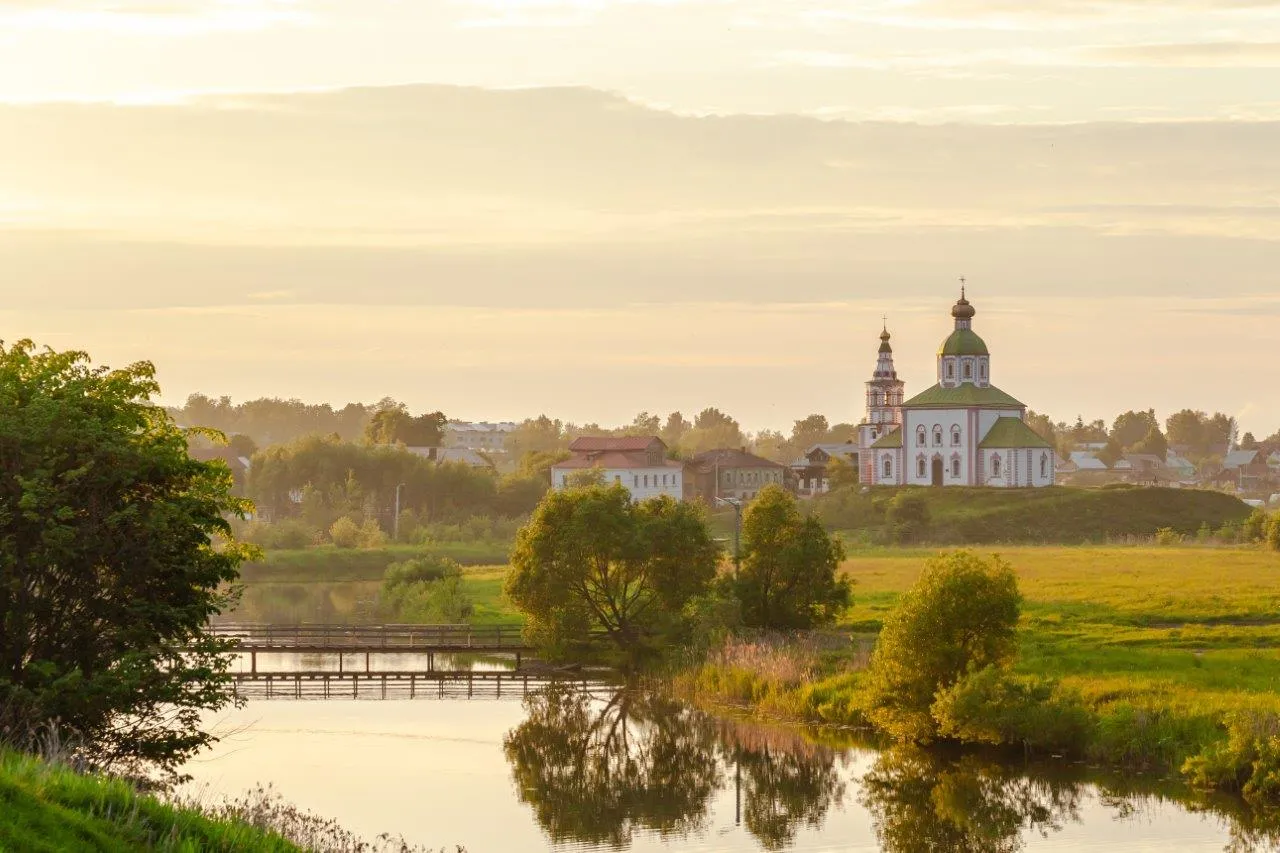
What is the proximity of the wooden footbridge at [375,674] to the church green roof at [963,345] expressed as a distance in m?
86.3

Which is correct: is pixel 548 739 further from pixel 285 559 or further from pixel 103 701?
pixel 285 559

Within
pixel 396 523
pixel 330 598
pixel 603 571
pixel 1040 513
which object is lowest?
pixel 330 598

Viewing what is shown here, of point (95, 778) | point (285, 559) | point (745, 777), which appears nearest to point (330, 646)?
point (745, 777)

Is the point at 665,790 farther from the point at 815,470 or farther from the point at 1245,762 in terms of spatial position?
the point at 815,470

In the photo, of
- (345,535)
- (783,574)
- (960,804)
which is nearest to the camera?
(960,804)

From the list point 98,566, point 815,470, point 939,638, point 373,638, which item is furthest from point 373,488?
point 98,566

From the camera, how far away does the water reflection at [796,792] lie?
32062 millimetres

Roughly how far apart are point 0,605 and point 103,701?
8.09 ft

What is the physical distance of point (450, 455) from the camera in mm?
181500

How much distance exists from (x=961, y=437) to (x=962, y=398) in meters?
3.80

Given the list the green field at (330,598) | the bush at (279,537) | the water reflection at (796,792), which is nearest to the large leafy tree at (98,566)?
the water reflection at (796,792)

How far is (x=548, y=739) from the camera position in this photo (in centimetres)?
4241

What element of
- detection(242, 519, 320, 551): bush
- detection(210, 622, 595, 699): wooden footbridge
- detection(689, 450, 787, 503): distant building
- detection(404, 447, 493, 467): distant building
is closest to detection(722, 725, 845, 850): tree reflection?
detection(210, 622, 595, 699): wooden footbridge

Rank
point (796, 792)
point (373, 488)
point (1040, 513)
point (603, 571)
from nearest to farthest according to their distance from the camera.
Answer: point (796, 792) < point (603, 571) < point (1040, 513) < point (373, 488)
